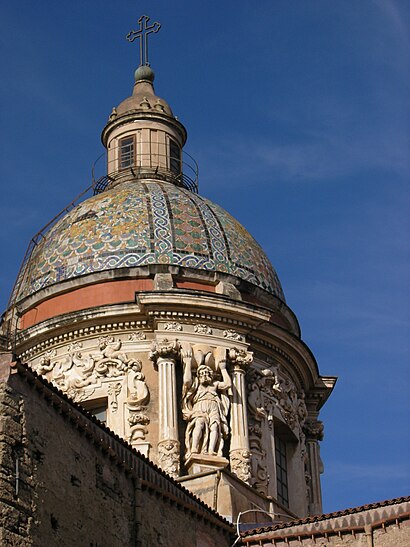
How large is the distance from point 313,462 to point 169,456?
6137mm

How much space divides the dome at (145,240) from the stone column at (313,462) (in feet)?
11.3

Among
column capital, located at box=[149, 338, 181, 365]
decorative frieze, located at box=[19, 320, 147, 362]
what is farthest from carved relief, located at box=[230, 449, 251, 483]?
decorative frieze, located at box=[19, 320, 147, 362]

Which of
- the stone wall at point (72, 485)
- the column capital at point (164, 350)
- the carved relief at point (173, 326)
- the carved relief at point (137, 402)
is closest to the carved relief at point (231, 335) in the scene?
the carved relief at point (173, 326)

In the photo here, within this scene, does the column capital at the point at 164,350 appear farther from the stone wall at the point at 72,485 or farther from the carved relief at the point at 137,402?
the stone wall at the point at 72,485

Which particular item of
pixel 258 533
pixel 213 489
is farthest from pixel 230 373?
pixel 258 533

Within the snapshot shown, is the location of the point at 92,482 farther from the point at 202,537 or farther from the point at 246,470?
the point at 246,470

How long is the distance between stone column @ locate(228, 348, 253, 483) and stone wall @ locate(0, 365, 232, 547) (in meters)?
6.37

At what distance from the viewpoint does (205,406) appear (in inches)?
1312

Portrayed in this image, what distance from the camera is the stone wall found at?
21.4m

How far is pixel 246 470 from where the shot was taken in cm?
3294

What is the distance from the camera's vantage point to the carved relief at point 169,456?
105ft

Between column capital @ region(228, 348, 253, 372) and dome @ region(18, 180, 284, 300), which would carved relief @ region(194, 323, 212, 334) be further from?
dome @ region(18, 180, 284, 300)

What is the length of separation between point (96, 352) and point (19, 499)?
13.1 metres

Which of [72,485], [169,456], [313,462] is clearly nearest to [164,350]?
[169,456]
